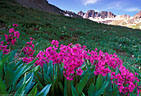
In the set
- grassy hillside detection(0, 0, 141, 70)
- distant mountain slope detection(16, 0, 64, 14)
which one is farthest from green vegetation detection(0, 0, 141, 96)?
distant mountain slope detection(16, 0, 64, 14)

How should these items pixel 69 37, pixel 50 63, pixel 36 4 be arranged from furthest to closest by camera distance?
pixel 36 4
pixel 69 37
pixel 50 63

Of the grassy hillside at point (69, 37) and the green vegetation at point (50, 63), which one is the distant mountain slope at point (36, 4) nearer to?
the grassy hillside at point (69, 37)

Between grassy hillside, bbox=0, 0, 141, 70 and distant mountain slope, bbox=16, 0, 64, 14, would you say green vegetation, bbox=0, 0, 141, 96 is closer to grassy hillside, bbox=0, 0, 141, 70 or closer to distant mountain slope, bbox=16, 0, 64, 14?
grassy hillside, bbox=0, 0, 141, 70

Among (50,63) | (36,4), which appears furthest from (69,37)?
(36,4)

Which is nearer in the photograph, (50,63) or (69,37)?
(50,63)

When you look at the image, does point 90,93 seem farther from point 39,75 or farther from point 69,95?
point 39,75

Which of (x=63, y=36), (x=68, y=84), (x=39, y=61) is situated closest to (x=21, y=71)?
(x=39, y=61)

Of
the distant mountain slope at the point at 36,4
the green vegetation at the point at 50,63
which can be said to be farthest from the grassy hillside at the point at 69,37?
the distant mountain slope at the point at 36,4

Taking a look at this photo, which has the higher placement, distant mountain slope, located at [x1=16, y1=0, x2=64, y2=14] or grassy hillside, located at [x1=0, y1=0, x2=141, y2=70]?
distant mountain slope, located at [x1=16, y1=0, x2=64, y2=14]

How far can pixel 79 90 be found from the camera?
5.41 feet

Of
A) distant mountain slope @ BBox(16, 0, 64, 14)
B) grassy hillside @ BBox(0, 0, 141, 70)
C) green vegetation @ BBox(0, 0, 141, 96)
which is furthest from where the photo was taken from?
distant mountain slope @ BBox(16, 0, 64, 14)

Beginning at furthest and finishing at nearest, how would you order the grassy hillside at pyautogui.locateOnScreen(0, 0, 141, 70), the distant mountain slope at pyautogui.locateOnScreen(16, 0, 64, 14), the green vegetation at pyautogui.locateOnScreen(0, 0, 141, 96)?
the distant mountain slope at pyautogui.locateOnScreen(16, 0, 64, 14), the grassy hillside at pyautogui.locateOnScreen(0, 0, 141, 70), the green vegetation at pyautogui.locateOnScreen(0, 0, 141, 96)

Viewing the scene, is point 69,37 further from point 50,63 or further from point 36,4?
point 36,4

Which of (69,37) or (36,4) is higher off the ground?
(36,4)
